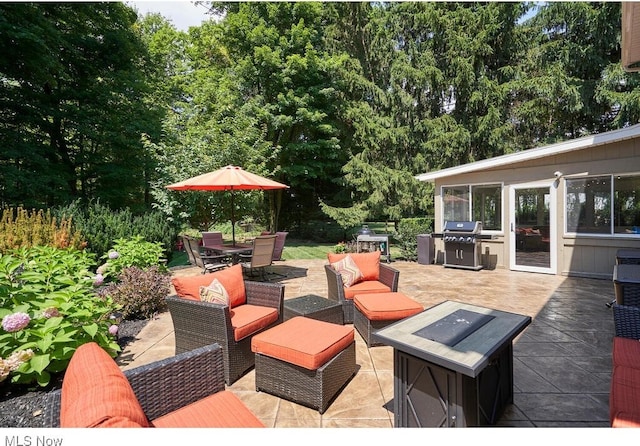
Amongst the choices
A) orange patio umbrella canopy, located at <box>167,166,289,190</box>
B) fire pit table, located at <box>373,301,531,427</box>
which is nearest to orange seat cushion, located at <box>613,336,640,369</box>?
fire pit table, located at <box>373,301,531,427</box>

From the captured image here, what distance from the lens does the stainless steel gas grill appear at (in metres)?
8.48

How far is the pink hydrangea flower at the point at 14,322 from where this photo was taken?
2.34 metres

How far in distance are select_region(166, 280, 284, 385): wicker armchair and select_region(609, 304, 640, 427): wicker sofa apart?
104 inches

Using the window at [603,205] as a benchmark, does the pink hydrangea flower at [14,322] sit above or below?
below

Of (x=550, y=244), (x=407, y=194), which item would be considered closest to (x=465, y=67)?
(x=407, y=194)

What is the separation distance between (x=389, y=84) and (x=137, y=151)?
1117 centimetres

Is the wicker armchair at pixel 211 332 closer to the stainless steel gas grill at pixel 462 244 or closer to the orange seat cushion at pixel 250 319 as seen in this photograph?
the orange seat cushion at pixel 250 319

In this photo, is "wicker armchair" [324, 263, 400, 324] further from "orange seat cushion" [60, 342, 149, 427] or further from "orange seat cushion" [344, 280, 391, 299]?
"orange seat cushion" [60, 342, 149, 427]

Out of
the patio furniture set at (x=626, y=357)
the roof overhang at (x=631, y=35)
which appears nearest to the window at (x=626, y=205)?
the roof overhang at (x=631, y=35)

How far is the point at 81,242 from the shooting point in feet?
19.9

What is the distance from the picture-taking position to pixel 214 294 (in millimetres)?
3311

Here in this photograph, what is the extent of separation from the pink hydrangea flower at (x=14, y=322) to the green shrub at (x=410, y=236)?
363 inches

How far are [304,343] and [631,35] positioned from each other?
14.5ft
